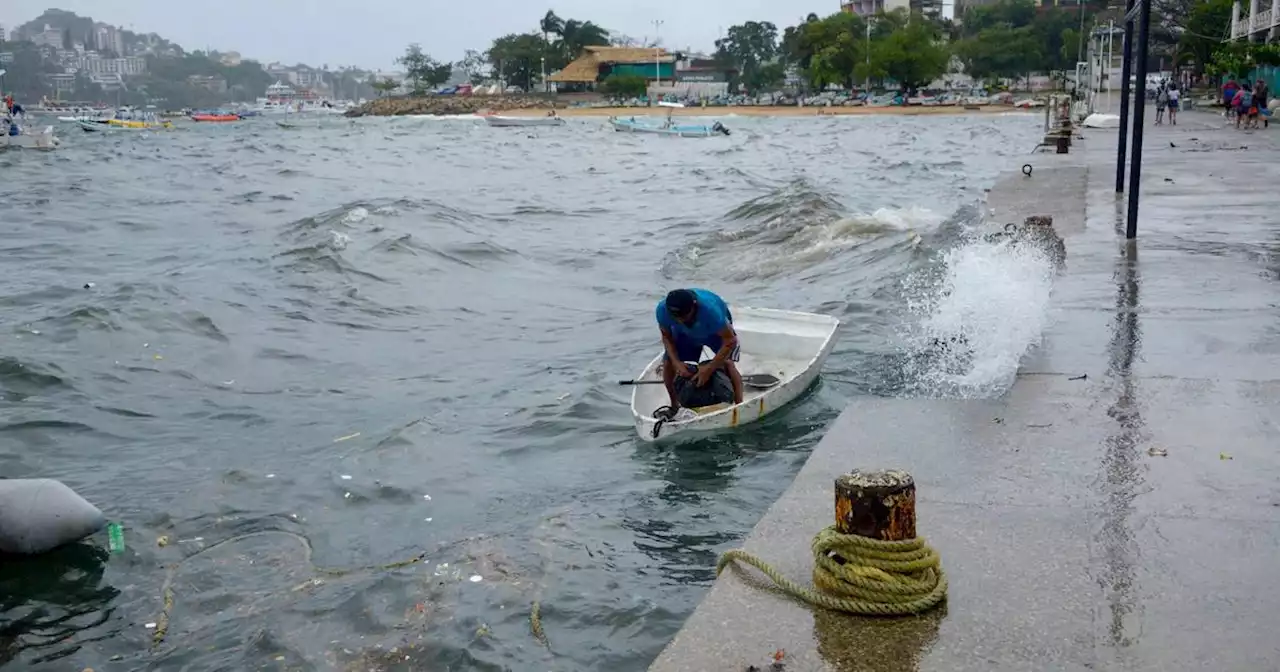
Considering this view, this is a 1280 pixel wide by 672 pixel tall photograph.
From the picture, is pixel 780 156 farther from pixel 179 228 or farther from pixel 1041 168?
pixel 179 228

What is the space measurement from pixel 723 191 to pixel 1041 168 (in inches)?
418

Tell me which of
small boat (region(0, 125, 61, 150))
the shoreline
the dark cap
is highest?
the shoreline

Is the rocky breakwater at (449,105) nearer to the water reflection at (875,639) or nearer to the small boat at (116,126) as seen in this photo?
the small boat at (116,126)

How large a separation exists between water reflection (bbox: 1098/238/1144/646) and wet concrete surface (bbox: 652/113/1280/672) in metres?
0.01

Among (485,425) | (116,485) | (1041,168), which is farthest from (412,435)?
(1041,168)

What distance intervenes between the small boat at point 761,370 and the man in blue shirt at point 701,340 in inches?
8.5

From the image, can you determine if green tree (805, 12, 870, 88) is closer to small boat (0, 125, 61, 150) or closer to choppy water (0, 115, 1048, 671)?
small boat (0, 125, 61, 150)

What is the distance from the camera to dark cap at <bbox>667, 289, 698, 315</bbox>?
26.3 ft

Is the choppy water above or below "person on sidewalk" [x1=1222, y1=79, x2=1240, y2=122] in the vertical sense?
below

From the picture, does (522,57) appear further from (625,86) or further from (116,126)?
(116,126)

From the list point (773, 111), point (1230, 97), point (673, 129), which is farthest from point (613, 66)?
point (1230, 97)

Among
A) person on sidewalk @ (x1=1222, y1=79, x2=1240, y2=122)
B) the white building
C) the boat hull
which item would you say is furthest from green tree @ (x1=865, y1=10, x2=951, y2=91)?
person on sidewalk @ (x1=1222, y1=79, x2=1240, y2=122)

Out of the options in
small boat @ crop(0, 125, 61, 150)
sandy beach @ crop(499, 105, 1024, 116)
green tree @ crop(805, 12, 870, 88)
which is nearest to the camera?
small boat @ crop(0, 125, 61, 150)

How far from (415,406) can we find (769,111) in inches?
4058
